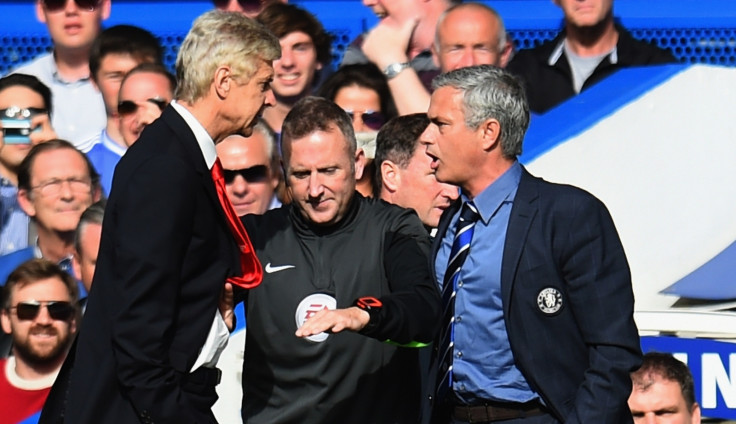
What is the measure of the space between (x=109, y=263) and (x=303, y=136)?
107 centimetres

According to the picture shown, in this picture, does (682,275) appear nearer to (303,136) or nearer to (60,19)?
(303,136)

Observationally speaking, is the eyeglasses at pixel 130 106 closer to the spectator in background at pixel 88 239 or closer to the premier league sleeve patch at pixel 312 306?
the spectator in background at pixel 88 239

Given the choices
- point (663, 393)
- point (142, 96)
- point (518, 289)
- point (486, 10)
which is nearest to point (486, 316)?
point (518, 289)

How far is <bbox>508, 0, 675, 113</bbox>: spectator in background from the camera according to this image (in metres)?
6.26

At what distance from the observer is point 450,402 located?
382 centimetres

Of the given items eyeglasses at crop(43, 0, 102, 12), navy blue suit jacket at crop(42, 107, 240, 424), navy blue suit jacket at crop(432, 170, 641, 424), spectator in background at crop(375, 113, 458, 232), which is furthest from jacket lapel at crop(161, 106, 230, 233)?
eyeglasses at crop(43, 0, 102, 12)

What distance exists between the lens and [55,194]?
19.4 ft

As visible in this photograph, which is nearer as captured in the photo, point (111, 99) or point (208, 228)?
point (208, 228)

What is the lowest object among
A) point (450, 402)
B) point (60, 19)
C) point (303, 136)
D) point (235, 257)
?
point (450, 402)

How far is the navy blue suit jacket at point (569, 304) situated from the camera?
358 centimetres

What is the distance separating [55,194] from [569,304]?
300 cm

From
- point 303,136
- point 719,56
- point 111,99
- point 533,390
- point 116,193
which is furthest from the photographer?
point 719,56

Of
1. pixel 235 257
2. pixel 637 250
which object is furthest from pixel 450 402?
pixel 637 250

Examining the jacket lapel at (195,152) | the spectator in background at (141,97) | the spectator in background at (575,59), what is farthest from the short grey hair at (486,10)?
the jacket lapel at (195,152)
